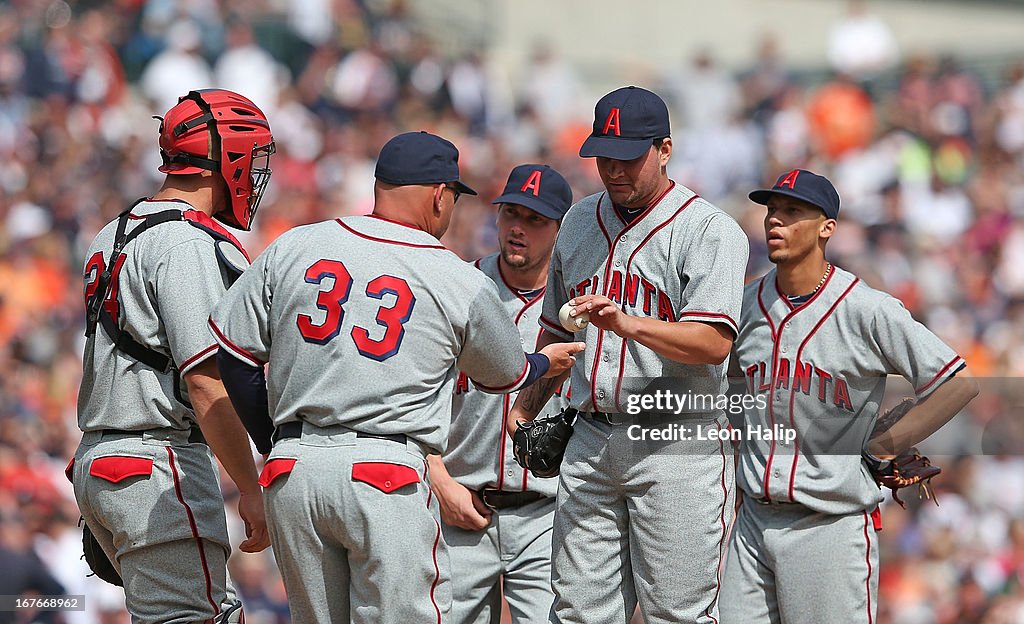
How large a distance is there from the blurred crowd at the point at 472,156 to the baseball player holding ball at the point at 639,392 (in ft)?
16.6

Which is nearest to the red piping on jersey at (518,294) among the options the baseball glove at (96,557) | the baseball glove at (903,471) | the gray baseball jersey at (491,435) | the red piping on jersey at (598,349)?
the gray baseball jersey at (491,435)

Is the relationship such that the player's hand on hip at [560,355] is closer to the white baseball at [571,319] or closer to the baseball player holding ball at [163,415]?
the white baseball at [571,319]

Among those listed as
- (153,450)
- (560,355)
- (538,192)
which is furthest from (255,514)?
(538,192)

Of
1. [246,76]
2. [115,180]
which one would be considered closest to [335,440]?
[115,180]

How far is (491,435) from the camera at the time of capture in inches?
236

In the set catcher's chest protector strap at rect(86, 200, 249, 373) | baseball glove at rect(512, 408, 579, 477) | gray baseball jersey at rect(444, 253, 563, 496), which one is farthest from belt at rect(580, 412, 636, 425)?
catcher's chest protector strap at rect(86, 200, 249, 373)

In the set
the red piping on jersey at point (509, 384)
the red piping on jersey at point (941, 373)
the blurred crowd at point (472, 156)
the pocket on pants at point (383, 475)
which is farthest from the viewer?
the blurred crowd at point (472, 156)

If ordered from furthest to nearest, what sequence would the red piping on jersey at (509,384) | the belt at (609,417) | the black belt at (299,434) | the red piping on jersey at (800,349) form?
the red piping on jersey at (800,349) < the belt at (609,417) < the red piping on jersey at (509,384) < the black belt at (299,434)

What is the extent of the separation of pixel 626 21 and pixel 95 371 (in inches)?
658

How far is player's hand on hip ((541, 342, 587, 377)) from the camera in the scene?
4977 mm

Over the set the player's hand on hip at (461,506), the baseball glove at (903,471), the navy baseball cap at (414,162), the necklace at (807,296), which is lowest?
the player's hand on hip at (461,506)

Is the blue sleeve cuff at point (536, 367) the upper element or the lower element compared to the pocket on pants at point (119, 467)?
upper

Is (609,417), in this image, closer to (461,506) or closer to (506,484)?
(506,484)

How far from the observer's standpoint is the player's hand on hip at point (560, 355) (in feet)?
16.3
